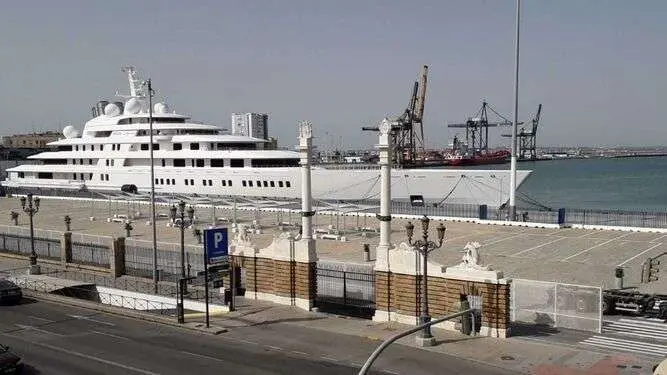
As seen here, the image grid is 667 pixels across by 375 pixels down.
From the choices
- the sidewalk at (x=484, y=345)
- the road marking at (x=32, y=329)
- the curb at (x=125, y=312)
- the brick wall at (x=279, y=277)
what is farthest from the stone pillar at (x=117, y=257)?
the sidewalk at (x=484, y=345)

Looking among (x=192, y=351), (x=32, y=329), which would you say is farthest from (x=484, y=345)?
(x=32, y=329)

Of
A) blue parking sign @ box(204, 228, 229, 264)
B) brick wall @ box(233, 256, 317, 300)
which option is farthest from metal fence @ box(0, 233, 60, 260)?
blue parking sign @ box(204, 228, 229, 264)

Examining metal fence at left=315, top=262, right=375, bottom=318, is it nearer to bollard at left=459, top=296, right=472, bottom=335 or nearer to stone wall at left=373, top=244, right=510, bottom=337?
stone wall at left=373, top=244, right=510, bottom=337

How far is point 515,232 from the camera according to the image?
40.6m

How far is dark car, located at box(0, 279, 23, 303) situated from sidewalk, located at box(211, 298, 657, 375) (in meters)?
9.15

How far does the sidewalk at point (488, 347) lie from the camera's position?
1564cm

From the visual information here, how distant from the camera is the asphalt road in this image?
1633cm

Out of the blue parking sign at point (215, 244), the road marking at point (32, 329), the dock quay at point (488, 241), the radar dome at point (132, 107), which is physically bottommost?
the road marking at point (32, 329)

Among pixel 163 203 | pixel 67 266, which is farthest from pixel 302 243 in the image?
pixel 163 203

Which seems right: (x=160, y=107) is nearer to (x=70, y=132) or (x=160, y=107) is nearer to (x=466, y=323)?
(x=70, y=132)

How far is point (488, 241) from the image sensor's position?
37125mm

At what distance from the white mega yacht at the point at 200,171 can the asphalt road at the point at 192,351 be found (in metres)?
34.9

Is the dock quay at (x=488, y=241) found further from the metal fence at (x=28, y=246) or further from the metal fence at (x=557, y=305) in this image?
the metal fence at (x=557, y=305)

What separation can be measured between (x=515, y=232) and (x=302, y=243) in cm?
2167
